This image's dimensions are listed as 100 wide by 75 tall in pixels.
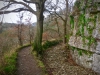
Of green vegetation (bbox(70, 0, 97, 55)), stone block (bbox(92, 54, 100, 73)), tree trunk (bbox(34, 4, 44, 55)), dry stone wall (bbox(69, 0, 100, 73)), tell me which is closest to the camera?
stone block (bbox(92, 54, 100, 73))

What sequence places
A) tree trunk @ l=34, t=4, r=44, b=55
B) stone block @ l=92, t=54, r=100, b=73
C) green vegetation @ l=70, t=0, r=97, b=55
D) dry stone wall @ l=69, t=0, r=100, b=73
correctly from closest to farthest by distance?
stone block @ l=92, t=54, r=100, b=73
dry stone wall @ l=69, t=0, r=100, b=73
green vegetation @ l=70, t=0, r=97, b=55
tree trunk @ l=34, t=4, r=44, b=55

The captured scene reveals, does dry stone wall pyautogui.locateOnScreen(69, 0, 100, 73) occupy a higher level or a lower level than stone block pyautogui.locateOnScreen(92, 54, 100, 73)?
higher

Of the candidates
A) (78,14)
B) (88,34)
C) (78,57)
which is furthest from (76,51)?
(78,14)

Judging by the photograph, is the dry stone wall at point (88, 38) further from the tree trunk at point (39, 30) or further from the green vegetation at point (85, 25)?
the tree trunk at point (39, 30)

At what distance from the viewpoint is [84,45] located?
9523 millimetres

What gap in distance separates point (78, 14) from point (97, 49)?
3385 mm

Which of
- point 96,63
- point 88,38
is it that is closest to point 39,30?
point 88,38

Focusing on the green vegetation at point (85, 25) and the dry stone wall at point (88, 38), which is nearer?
the dry stone wall at point (88, 38)

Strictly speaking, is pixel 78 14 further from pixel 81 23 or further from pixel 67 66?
pixel 67 66

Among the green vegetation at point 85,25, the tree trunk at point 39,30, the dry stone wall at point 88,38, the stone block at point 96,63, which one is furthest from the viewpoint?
the tree trunk at point 39,30

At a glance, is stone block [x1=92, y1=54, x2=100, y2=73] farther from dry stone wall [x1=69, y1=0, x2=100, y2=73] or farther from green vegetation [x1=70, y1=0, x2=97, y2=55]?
green vegetation [x1=70, y1=0, x2=97, y2=55]

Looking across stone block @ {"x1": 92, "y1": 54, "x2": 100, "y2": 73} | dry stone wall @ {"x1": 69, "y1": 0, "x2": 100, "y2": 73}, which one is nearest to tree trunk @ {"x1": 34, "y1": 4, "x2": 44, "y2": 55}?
dry stone wall @ {"x1": 69, "y1": 0, "x2": 100, "y2": 73}

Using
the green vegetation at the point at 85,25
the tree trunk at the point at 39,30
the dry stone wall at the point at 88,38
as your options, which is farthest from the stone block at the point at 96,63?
the tree trunk at the point at 39,30

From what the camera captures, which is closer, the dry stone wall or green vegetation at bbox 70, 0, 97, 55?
the dry stone wall
